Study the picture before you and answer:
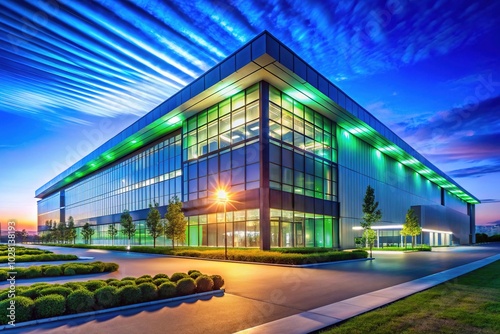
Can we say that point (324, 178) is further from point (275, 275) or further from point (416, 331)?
point (416, 331)

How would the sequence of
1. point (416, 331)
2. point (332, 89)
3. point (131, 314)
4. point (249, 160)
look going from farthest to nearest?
point (332, 89) → point (249, 160) → point (131, 314) → point (416, 331)

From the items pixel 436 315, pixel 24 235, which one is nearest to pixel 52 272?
pixel 436 315

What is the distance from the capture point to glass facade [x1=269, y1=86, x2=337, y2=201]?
31.6m

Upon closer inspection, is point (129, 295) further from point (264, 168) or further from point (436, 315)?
point (264, 168)

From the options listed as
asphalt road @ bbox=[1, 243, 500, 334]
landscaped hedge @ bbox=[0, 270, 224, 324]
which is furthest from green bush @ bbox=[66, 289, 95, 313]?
asphalt road @ bbox=[1, 243, 500, 334]

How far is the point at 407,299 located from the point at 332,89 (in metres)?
27.4

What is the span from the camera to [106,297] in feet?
29.8

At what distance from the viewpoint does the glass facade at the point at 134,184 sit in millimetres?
45688

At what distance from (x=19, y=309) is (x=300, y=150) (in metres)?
29.2

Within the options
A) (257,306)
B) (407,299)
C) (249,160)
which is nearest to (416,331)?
(407,299)

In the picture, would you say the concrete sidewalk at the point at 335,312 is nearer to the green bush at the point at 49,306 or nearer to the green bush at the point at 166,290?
→ the green bush at the point at 166,290

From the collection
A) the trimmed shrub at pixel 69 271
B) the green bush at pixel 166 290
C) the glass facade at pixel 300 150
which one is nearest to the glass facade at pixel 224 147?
the glass facade at pixel 300 150

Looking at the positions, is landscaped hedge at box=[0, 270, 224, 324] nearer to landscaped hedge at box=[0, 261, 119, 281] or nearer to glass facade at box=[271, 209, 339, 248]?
landscaped hedge at box=[0, 261, 119, 281]

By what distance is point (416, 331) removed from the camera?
279 inches
